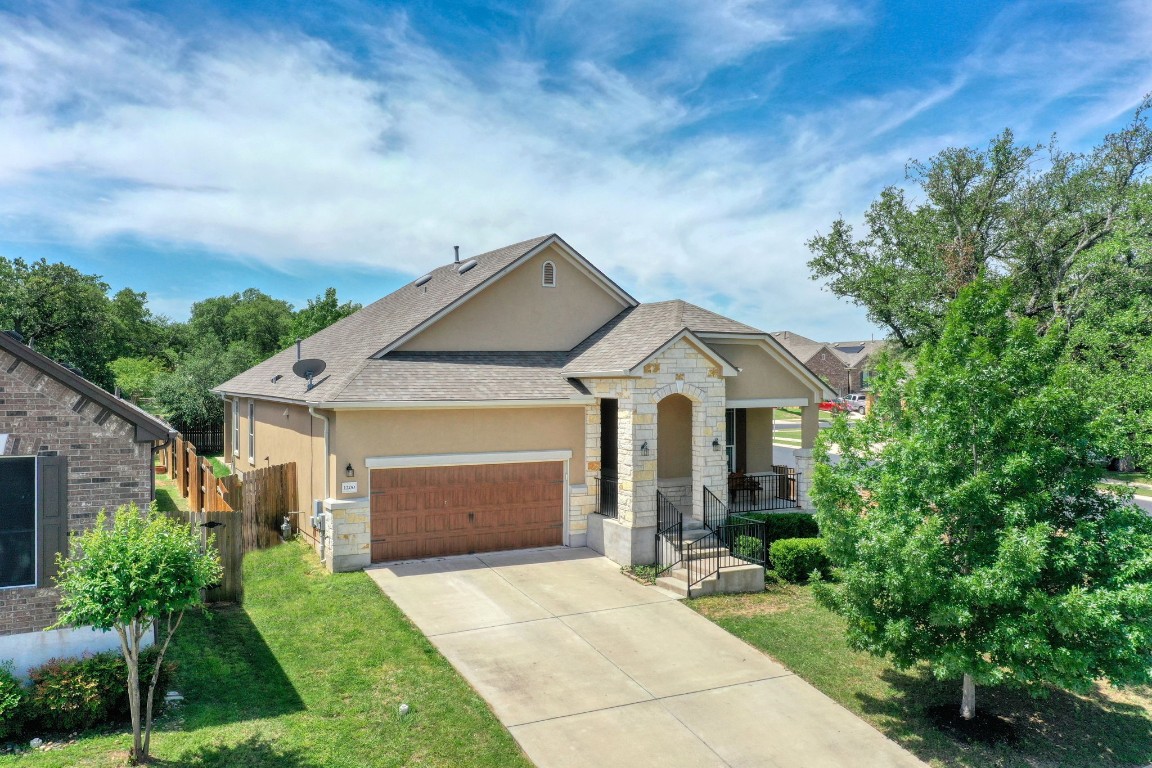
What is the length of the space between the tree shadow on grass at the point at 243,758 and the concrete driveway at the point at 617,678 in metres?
2.47

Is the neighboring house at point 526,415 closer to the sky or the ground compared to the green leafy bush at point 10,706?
closer to the sky

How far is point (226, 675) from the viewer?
9250 millimetres

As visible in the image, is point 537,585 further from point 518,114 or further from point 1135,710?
point 518,114

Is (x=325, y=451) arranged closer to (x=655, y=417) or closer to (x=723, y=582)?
(x=655, y=417)

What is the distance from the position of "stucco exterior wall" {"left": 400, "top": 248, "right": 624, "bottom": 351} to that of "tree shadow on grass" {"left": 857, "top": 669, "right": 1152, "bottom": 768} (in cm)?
1139

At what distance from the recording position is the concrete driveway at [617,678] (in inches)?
313

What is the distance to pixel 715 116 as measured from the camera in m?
18.0

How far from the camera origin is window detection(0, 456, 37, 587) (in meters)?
8.04

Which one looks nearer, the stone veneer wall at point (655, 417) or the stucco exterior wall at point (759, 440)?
the stone veneer wall at point (655, 417)

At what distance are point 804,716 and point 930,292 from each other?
26076mm

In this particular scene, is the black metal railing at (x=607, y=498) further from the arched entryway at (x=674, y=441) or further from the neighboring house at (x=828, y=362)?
the neighboring house at (x=828, y=362)

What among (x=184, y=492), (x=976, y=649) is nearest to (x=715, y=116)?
(x=976, y=649)

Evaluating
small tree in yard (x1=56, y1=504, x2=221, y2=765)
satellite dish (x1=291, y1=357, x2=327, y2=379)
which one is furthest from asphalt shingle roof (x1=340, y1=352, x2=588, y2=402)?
small tree in yard (x1=56, y1=504, x2=221, y2=765)

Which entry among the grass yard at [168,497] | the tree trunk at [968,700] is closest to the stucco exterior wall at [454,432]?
the grass yard at [168,497]
